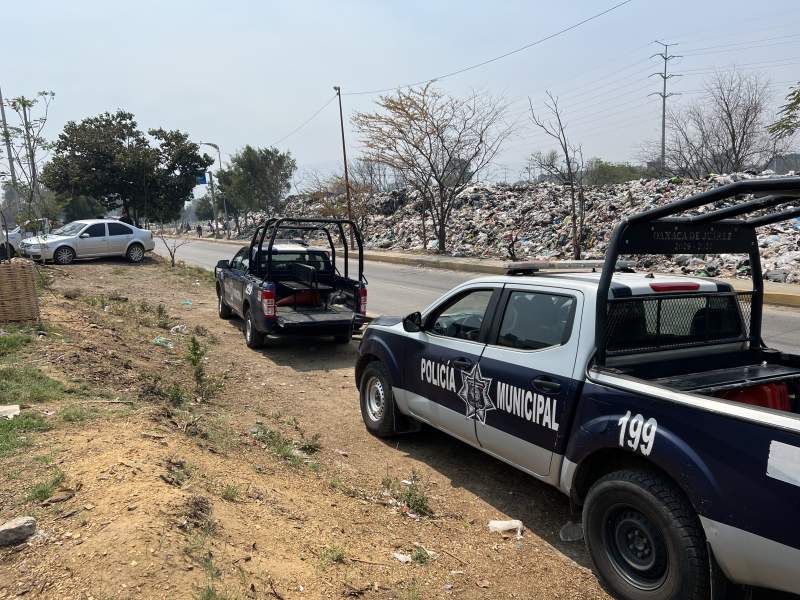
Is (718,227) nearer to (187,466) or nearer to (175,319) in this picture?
(187,466)

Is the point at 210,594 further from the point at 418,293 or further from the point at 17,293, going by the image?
the point at 418,293

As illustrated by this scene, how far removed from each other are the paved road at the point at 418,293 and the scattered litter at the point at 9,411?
813 centimetres

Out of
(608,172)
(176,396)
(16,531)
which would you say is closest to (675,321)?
(16,531)

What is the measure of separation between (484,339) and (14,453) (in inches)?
130

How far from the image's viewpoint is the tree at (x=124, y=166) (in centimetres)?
3112

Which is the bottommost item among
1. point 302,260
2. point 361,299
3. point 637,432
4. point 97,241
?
point 361,299

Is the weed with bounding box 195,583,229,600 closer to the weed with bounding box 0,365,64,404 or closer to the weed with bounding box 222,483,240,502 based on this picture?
the weed with bounding box 222,483,240,502

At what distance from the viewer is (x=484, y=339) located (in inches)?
168

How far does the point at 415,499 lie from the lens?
4.20 m

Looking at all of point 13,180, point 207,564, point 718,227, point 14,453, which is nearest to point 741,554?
point 718,227

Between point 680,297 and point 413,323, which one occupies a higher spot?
point 680,297

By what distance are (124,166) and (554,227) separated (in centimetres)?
2229

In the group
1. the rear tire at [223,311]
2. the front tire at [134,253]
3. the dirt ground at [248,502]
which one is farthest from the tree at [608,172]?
the dirt ground at [248,502]

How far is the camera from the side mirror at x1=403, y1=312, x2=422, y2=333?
5027mm
